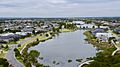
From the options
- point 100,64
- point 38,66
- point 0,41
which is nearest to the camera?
point 100,64

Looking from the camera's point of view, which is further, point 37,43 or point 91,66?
point 37,43

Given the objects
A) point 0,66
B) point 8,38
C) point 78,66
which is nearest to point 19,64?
point 0,66

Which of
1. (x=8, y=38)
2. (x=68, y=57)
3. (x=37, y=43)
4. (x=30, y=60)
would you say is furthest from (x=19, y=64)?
(x=8, y=38)

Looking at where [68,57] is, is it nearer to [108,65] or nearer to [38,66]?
[38,66]

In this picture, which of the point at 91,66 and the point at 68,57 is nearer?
the point at 91,66

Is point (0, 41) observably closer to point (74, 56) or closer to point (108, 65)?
→ point (74, 56)

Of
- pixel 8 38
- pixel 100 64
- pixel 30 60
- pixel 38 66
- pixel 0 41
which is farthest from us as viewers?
pixel 8 38

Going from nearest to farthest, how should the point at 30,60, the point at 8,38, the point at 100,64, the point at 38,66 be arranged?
the point at 100,64 < the point at 38,66 < the point at 30,60 < the point at 8,38

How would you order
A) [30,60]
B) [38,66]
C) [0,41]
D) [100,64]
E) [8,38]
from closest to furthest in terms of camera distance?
[100,64]
[38,66]
[30,60]
[0,41]
[8,38]
